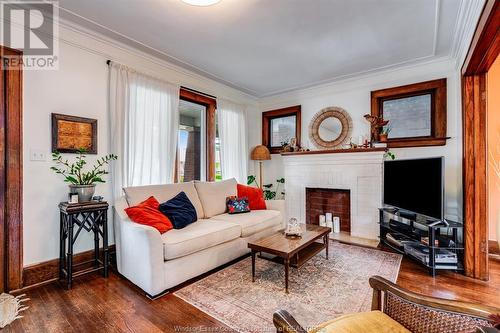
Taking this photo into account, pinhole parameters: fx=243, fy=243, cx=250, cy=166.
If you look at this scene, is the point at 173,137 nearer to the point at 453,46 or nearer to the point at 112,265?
the point at 112,265

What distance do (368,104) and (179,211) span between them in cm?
344

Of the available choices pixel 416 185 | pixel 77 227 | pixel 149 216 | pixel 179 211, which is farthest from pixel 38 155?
pixel 416 185

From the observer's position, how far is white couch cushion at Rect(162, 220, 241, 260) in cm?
223

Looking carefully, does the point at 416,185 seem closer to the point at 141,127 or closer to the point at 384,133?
the point at 384,133

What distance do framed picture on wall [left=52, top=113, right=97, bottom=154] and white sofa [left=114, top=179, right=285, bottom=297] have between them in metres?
0.69

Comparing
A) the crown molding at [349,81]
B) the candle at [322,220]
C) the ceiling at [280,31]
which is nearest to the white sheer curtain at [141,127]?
the ceiling at [280,31]

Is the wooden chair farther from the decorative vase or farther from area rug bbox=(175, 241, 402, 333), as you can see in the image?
the decorative vase

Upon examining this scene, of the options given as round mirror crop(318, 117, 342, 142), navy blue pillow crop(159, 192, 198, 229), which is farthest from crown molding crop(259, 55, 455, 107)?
navy blue pillow crop(159, 192, 198, 229)

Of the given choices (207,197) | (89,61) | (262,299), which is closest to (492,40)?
(262,299)

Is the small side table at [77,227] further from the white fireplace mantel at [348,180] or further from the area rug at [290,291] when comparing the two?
the white fireplace mantel at [348,180]

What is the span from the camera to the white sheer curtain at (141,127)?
9.82 feet

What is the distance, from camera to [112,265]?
2869 millimetres

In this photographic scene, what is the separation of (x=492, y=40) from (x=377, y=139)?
195 centimetres

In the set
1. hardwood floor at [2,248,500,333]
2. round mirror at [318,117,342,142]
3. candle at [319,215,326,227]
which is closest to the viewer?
hardwood floor at [2,248,500,333]
